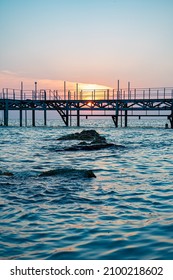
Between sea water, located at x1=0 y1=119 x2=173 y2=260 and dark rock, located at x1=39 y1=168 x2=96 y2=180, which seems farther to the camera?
dark rock, located at x1=39 y1=168 x2=96 y2=180

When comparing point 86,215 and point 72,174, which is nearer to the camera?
point 86,215

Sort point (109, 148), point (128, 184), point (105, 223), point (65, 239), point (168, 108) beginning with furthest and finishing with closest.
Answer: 1. point (168, 108)
2. point (109, 148)
3. point (128, 184)
4. point (105, 223)
5. point (65, 239)

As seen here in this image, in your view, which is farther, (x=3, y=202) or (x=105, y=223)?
(x=3, y=202)

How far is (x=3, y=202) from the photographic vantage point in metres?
8.83

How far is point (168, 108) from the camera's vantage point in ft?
184

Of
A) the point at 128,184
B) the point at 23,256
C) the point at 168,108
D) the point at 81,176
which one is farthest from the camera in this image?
the point at 168,108

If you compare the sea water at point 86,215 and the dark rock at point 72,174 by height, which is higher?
the dark rock at point 72,174

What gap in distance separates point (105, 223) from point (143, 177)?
540 cm

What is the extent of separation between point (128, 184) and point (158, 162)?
569cm

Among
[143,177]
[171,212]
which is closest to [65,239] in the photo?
[171,212]

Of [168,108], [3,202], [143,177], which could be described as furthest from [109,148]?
[168,108]

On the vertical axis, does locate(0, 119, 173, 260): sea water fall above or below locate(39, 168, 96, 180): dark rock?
below

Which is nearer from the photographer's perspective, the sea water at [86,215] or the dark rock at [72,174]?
the sea water at [86,215]

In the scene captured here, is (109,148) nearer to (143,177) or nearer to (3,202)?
(143,177)
